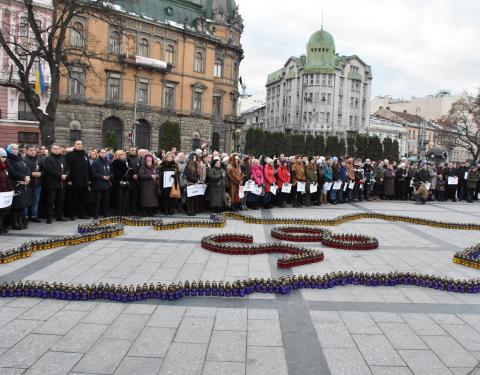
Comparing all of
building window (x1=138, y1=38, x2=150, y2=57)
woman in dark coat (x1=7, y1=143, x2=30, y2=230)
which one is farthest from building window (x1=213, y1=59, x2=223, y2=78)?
woman in dark coat (x1=7, y1=143, x2=30, y2=230)

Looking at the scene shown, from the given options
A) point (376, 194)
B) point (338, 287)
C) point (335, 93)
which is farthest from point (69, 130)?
point (335, 93)

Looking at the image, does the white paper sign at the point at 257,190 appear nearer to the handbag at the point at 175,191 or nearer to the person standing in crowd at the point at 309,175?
the person standing in crowd at the point at 309,175

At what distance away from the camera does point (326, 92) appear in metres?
110

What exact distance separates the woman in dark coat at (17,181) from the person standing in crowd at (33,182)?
0.41 meters

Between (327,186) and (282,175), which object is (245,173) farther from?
(327,186)

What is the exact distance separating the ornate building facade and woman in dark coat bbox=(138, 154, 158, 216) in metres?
35.2

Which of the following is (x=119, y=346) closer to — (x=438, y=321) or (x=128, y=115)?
(x=438, y=321)

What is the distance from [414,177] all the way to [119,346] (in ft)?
72.6

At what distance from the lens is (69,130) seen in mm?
51844

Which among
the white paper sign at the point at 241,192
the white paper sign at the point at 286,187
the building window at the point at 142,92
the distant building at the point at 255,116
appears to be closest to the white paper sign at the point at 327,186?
the white paper sign at the point at 286,187

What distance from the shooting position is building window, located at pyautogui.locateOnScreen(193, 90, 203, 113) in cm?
6488

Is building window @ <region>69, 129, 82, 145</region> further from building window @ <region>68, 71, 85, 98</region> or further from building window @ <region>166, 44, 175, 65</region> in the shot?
building window @ <region>166, 44, 175, 65</region>

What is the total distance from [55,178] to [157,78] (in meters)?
49.4

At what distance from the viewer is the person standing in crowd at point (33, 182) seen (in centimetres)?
1279
